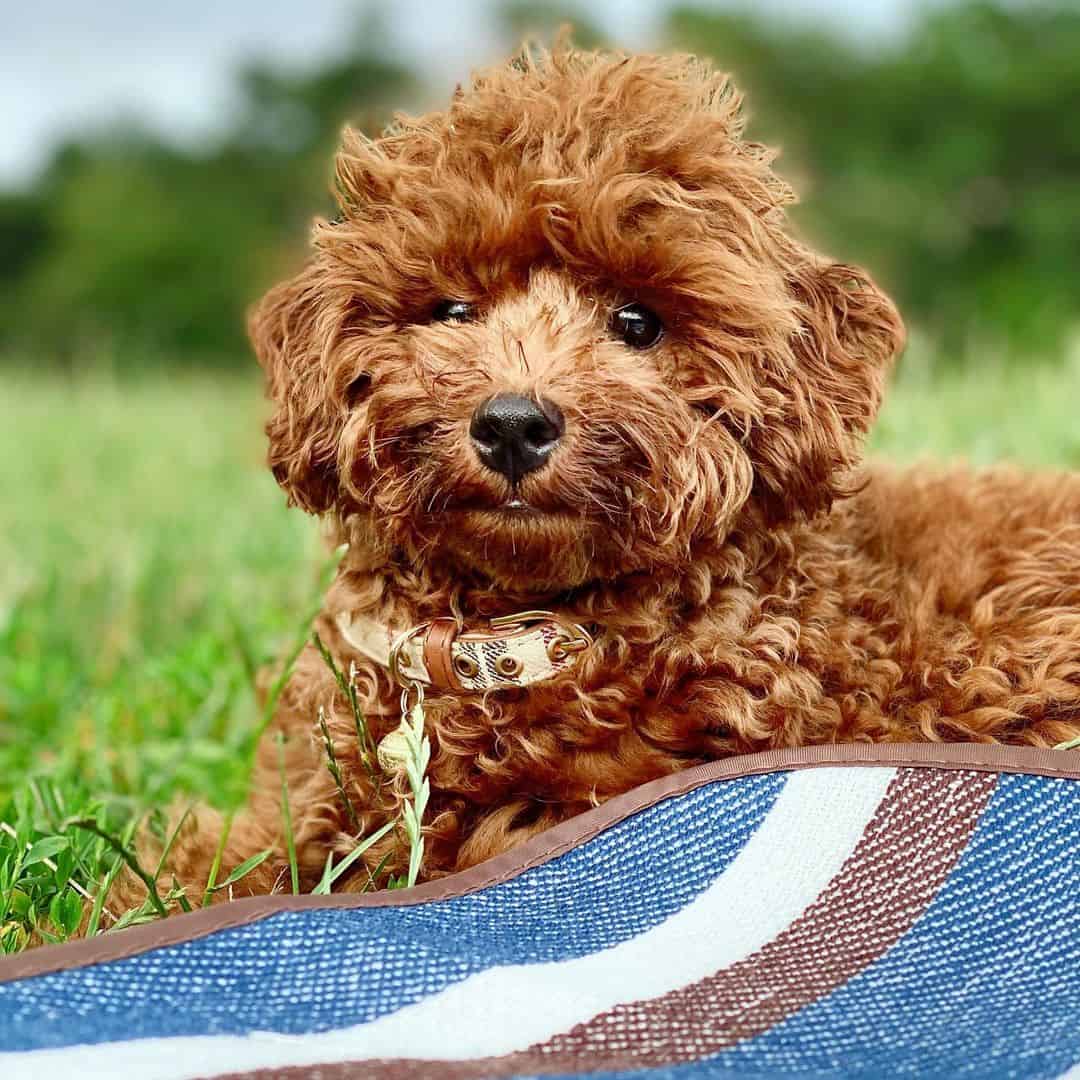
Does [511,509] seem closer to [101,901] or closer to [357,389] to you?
[357,389]

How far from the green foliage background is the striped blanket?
26.1 feet

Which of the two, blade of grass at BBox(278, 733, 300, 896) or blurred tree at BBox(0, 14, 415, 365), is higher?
blade of grass at BBox(278, 733, 300, 896)

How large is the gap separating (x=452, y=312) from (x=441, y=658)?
68 centimetres

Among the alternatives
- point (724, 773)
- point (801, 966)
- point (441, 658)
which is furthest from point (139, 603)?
point (801, 966)

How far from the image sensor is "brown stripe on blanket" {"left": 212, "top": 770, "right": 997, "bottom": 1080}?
5.87 feet

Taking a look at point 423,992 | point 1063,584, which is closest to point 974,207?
point 1063,584

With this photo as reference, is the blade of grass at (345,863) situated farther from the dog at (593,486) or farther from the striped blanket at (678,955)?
the striped blanket at (678,955)

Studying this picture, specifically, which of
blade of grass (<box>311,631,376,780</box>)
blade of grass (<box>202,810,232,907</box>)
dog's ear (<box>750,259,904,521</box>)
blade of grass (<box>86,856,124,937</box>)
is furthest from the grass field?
dog's ear (<box>750,259,904,521</box>)

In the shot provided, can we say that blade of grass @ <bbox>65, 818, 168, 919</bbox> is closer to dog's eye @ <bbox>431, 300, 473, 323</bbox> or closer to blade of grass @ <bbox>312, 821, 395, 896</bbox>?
blade of grass @ <bbox>312, 821, 395, 896</bbox>

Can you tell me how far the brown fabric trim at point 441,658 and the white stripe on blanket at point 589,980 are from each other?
65 centimetres

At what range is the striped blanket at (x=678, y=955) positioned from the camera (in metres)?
1.81

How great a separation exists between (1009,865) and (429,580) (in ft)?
3.91

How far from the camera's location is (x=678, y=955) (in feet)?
6.95

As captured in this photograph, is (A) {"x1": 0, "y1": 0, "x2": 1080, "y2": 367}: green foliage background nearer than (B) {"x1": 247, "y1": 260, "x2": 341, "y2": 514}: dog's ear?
No
